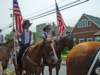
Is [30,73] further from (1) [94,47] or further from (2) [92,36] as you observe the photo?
(2) [92,36]

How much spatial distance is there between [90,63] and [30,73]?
5195 millimetres

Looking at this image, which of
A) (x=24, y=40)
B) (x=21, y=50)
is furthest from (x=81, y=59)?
(x=21, y=50)

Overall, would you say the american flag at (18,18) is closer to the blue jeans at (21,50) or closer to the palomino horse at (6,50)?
the palomino horse at (6,50)

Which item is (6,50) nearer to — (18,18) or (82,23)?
(18,18)

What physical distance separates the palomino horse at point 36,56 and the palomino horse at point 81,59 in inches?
146

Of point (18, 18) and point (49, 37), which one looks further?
point (18, 18)

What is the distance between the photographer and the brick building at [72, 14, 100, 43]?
198 feet

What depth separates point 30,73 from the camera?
994 cm

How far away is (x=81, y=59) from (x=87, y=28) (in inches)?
2288

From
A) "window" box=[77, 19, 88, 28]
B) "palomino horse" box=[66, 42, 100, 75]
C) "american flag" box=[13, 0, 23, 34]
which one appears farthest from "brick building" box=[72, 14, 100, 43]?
"palomino horse" box=[66, 42, 100, 75]

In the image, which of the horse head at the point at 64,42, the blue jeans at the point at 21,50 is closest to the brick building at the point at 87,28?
the horse head at the point at 64,42

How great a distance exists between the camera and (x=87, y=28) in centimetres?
6284

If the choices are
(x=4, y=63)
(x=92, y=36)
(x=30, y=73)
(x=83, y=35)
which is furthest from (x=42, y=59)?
(x=83, y=35)

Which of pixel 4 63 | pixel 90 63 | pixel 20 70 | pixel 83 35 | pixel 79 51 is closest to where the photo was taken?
pixel 90 63
